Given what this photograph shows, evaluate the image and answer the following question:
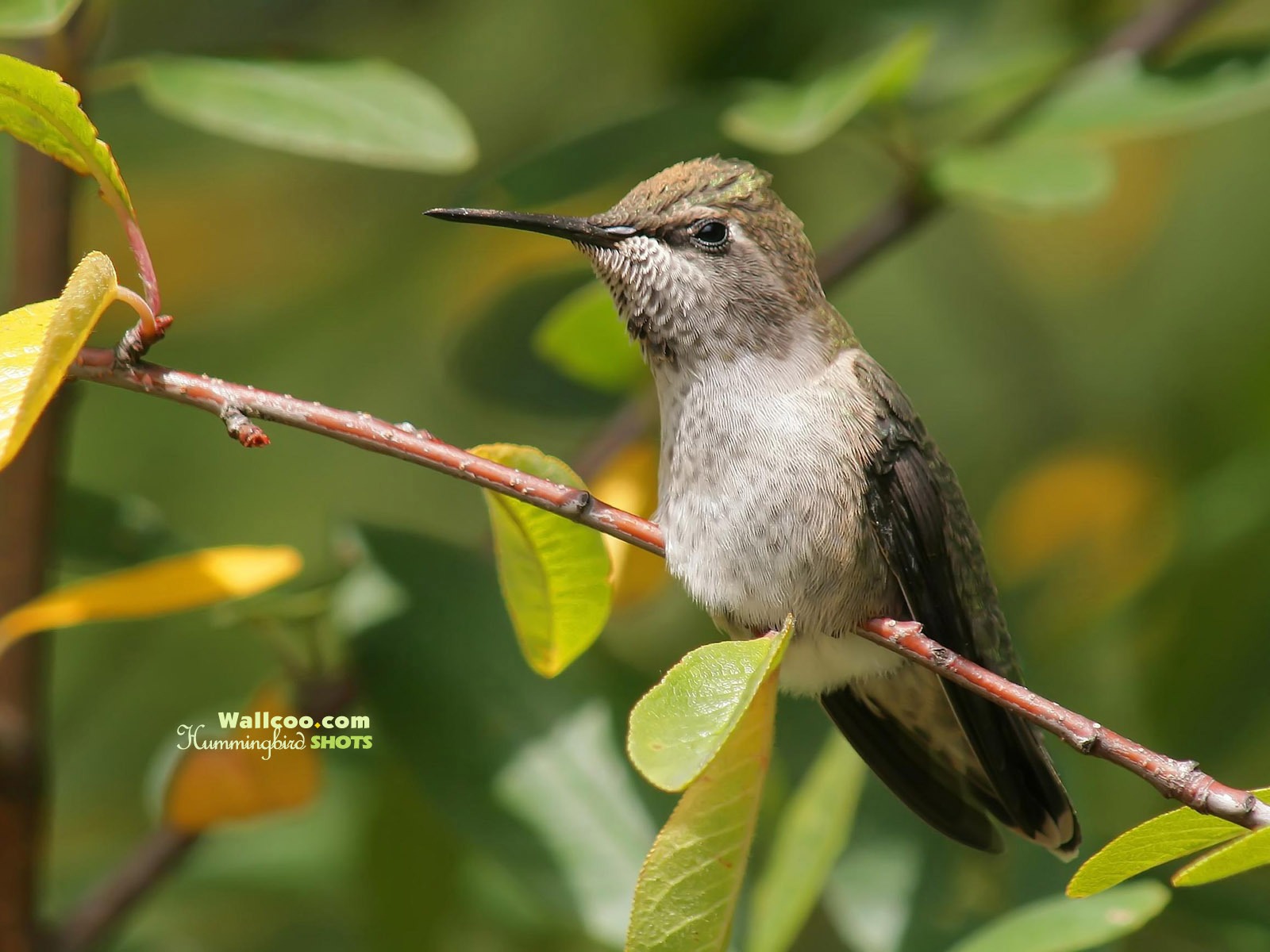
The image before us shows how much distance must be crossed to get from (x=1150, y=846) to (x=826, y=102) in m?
1.27

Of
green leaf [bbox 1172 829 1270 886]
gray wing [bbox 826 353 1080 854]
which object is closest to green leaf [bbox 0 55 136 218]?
gray wing [bbox 826 353 1080 854]

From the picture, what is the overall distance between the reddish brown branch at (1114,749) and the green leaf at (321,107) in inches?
39.9

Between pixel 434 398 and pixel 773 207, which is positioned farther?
pixel 434 398

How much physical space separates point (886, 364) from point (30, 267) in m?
2.37

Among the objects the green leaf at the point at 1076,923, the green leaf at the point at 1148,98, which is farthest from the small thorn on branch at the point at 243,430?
the green leaf at the point at 1148,98

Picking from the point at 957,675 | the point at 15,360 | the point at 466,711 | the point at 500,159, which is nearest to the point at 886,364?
the point at 500,159

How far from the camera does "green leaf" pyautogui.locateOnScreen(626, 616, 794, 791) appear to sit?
1.36m

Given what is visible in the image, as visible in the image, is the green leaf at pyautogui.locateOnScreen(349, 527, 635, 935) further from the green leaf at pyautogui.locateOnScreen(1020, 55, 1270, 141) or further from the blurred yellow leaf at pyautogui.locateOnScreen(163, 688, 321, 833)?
the green leaf at pyautogui.locateOnScreen(1020, 55, 1270, 141)

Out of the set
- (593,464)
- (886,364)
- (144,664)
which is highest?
(886,364)

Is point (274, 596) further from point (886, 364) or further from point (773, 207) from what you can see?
point (886, 364)

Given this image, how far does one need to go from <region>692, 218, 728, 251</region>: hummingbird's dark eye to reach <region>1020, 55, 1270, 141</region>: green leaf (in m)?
0.65

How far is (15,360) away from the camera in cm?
128

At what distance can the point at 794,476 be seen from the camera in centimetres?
210

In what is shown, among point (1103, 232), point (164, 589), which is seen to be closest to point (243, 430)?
point (164, 589)
